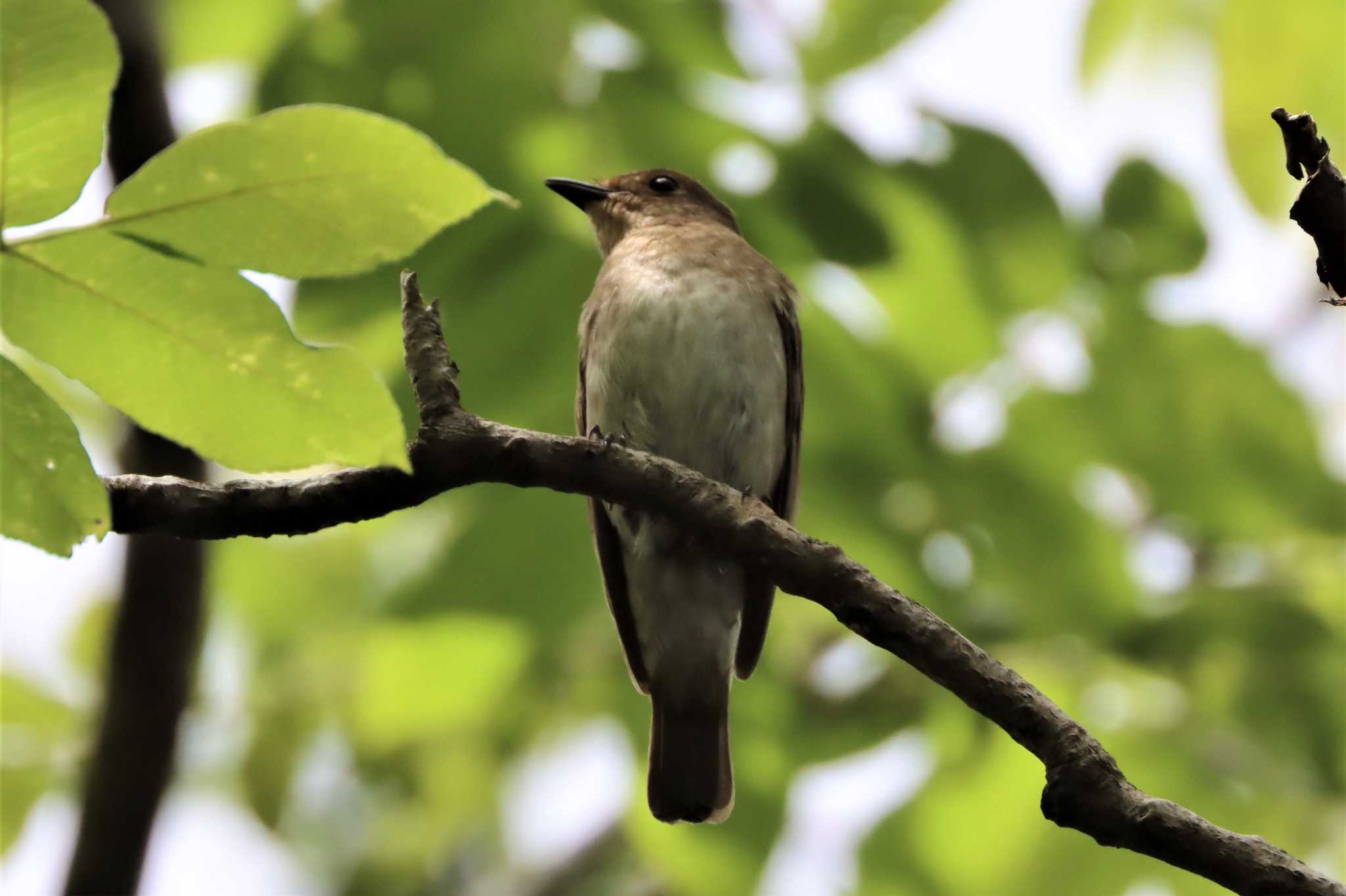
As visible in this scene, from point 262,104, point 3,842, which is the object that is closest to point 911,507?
point 262,104

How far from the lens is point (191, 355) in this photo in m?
1.86

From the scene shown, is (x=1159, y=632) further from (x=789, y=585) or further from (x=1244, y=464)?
(x=789, y=585)

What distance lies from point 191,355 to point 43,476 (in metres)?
0.25

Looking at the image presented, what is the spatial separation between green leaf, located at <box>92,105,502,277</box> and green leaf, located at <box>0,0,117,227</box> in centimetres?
8

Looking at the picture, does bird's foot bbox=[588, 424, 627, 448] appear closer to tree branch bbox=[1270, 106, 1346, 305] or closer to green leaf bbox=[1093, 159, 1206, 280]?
green leaf bbox=[1093, 159, 1206, 280]

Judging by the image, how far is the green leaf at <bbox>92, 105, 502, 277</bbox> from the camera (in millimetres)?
1852

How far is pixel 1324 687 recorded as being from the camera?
13.2 ft

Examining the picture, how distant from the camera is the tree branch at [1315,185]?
1.93 meters

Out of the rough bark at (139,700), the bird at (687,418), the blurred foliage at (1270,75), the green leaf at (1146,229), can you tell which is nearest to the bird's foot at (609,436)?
the bird at (687,418)

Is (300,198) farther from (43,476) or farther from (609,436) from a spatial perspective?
(609,436)

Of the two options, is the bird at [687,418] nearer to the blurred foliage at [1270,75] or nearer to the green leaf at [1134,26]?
the green leaf at [1134,26]

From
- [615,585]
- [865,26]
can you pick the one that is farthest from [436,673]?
[865,26]

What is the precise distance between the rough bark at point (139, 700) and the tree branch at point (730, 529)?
2.20 metres

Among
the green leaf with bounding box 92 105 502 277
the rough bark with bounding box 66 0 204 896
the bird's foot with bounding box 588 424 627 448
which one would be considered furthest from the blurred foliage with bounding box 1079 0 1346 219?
the rough bark with bounding box 66 0 204 896
